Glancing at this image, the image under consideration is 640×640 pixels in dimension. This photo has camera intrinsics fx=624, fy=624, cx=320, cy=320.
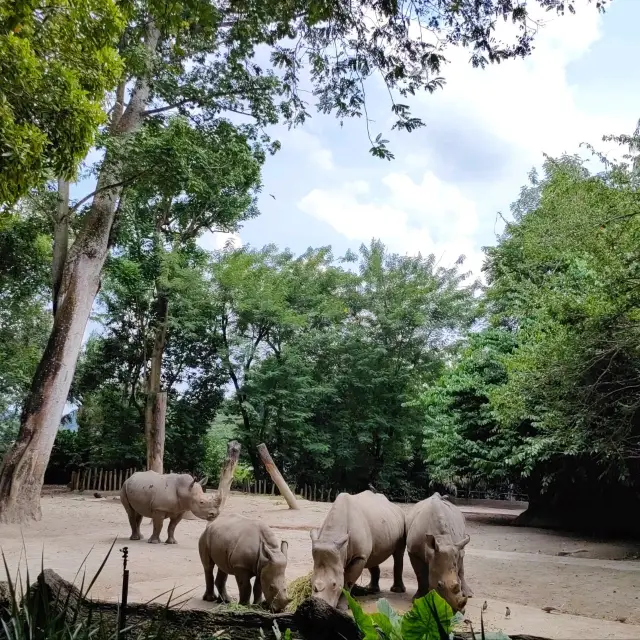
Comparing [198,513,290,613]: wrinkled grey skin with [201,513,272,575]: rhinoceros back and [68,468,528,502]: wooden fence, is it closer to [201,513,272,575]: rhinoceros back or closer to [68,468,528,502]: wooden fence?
[201,513,272,575]: rhinoceros back

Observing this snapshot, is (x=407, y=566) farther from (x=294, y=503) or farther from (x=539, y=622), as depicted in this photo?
(x=294, y=503)

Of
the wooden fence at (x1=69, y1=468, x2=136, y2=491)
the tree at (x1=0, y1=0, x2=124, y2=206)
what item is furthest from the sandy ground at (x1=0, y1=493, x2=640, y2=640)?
the wooden fence at (x1=69, y1=468, x2=136, y2=491)

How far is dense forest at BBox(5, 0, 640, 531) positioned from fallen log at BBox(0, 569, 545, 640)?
3.44 metres

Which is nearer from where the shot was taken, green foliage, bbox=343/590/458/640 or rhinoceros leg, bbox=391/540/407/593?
green foliage, bbox=343/590/458/640

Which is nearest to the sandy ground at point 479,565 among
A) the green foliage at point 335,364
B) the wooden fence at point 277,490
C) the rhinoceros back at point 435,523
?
the rhinoceros back at point 435,523

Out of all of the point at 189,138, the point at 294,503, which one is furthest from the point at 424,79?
the point at 294,503

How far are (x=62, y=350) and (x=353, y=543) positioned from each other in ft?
25.0

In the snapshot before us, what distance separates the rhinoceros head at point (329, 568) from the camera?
4.23m

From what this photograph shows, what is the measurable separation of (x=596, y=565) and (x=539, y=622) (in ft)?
15.9

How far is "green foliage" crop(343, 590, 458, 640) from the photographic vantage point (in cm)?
154

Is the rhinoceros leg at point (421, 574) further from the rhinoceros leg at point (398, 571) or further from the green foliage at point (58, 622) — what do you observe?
the green foliage at point (58, 622)

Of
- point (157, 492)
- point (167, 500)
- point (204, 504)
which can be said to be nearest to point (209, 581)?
point (204, 504)

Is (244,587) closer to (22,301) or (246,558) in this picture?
(246,558)

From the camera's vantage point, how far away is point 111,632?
6.36 ft
